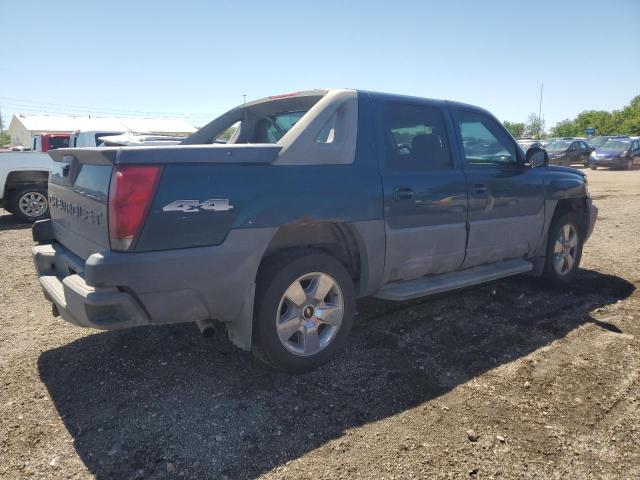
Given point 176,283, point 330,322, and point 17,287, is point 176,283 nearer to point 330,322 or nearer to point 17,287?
point 330,322

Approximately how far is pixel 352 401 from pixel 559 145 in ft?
96.7

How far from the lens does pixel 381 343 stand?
385cm

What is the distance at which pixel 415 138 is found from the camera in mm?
3967

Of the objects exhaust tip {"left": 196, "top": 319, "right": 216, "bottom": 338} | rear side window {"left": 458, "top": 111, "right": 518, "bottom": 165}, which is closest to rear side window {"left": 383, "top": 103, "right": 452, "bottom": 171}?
rear side window {"left": 458, "top": 111, "right": 518, "bottom": 165}

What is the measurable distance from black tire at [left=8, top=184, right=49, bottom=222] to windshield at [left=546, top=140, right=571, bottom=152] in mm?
26343

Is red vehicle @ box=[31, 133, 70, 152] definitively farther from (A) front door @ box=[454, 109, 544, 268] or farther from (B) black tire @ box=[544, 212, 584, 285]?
(B) black tire @ box=[544, 212, 584, 285]

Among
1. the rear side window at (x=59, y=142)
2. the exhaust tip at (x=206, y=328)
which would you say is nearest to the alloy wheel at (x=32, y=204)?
the rear side window at (x=59, y=142)

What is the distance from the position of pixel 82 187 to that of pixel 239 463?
1.92 meters

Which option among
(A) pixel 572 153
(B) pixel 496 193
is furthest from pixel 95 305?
(A) pixel 572 153

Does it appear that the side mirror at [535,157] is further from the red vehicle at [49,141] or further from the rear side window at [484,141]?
the red vehicle at [49,141]

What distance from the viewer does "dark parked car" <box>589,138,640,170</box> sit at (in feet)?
81.8

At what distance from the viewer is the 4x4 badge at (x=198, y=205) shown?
2.66 meters

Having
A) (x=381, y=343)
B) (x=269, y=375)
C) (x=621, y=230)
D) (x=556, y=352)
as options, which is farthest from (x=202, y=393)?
(x=621, y=230)

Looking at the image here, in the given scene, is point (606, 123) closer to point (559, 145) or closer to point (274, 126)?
point (559, 145)
